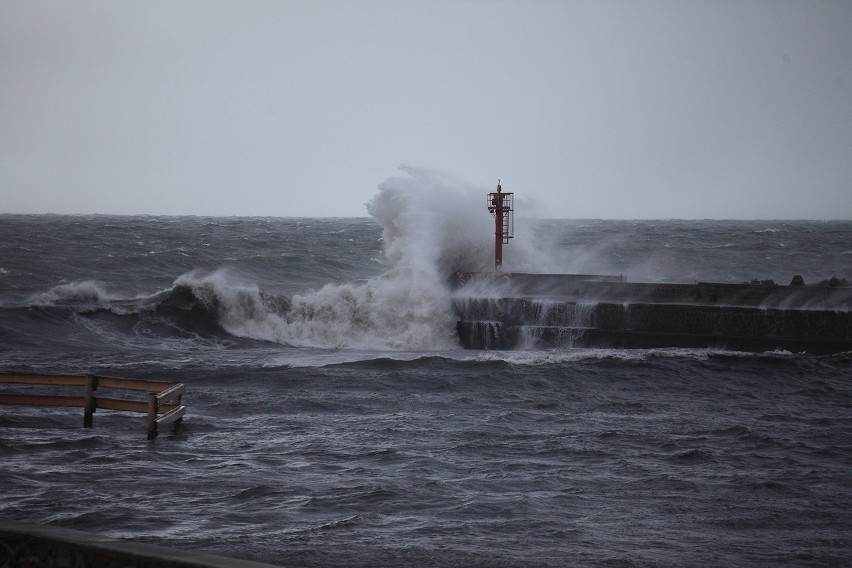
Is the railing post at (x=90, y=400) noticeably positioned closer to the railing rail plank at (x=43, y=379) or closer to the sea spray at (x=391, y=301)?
the railing rail plank at (x=43, y=379)

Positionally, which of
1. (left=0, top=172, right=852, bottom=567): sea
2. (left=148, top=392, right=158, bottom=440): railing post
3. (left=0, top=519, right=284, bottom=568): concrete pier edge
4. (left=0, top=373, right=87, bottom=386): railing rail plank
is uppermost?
(left=0, top=519, right=284, bottom=568): concrete pier edge

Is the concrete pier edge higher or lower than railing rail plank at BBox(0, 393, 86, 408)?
higher

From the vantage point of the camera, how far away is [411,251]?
22.8 metres

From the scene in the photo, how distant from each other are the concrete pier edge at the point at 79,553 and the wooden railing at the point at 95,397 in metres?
6.66

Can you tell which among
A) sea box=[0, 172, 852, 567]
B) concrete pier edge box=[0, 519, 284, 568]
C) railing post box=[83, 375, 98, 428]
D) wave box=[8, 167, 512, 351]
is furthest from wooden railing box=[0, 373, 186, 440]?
wave box=[8, 167, 512, 351]

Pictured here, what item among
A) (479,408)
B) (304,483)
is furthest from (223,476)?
(479,408)

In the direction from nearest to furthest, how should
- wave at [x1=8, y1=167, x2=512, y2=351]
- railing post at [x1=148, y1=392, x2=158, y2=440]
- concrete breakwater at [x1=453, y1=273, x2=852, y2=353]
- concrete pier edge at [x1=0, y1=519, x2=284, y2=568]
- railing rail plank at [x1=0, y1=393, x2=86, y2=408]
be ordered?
concrete pier edge at [x1=0, y1=519, x2=284, y2=568], railing post at [x1=148, y1=392, x2=158, y2=440], railing rail plank at [x1=0, y1=393, x2=86, y2=408], concrete breakwater at [x1=453, y1=273, x2=852, y2=353], wave at [x1=8, y1=167, x2=512, y2=351]

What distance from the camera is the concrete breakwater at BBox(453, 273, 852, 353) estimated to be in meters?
17.2

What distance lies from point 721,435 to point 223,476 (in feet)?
19.6

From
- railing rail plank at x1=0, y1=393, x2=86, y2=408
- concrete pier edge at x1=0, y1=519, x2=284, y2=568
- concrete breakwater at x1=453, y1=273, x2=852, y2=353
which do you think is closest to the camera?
concrete pier edge at x1=0, y1=519, x2=284, y2=568

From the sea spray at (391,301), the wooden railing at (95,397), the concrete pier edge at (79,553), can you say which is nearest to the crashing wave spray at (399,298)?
the sea spray at (391,301)

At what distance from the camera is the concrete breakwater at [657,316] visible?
1723cm

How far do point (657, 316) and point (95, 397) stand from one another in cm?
1175

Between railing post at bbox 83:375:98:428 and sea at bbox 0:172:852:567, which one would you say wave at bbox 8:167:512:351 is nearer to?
sea at bbox 0:172:852:567
